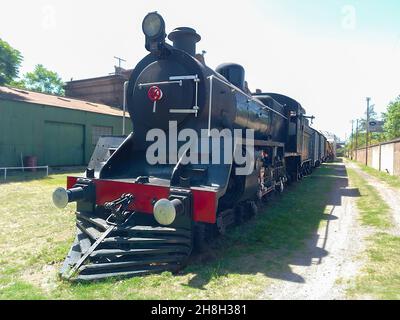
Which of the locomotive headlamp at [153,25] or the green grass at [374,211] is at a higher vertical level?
the locomotive headlamp at [153,25]

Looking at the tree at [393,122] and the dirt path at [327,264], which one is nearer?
the dirt path at [327,264]

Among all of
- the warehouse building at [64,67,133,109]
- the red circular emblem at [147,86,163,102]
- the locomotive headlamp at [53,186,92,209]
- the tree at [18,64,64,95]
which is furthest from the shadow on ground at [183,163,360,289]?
the tree at [18,64,64,95]

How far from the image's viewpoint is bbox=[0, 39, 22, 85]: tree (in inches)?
906

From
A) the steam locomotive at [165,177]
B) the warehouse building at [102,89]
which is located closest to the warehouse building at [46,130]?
the warehouse building at [102,89]

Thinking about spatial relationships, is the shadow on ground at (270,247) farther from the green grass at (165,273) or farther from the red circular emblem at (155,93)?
the red circular emblem at (155,93)

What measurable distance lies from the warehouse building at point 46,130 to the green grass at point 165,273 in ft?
31.7

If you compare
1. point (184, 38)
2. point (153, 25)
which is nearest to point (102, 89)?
point (184, 38)

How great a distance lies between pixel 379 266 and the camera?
180 inches

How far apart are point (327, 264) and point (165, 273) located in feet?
7.57

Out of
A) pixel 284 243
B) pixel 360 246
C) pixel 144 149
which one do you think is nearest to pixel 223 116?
pixel 144 149

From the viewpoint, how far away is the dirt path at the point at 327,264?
3.77 metres

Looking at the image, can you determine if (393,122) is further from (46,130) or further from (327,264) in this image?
(327,264)
